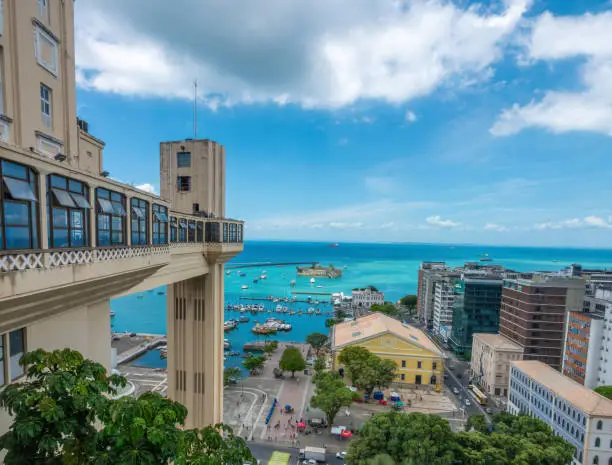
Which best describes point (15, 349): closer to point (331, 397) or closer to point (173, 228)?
point (173, 228)

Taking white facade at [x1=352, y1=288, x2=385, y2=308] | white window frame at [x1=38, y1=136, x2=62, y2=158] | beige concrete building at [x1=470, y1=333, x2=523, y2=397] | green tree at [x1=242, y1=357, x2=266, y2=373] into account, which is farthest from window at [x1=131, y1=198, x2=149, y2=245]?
white facade at [x1=352, y1=288, x2=385, y2=308]

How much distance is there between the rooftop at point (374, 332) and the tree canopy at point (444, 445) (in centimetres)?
2235

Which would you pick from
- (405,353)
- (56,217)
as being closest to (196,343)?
(56,217)

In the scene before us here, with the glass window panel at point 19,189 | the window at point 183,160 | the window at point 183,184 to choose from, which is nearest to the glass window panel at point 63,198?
the glass window panel at point 19,189

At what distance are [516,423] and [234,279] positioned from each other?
16069 cm

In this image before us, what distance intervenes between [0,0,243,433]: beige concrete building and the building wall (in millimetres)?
36271

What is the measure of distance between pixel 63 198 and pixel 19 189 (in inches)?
52.3

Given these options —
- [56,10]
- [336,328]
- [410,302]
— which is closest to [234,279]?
[410,302]

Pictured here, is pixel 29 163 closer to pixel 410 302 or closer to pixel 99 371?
pixel 99 371

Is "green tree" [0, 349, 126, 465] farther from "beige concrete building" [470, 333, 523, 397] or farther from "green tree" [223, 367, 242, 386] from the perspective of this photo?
"beige concrete building" [470, 333, 523, 397]

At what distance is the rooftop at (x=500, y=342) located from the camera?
46.3 metres

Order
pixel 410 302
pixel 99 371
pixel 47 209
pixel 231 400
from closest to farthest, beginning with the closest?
pixel 99 371 → pixel 47 209 → pixel 231 400 → pixel 410 302

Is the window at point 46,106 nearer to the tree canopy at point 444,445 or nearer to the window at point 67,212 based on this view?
the window at point 67,212

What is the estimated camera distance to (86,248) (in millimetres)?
8523
